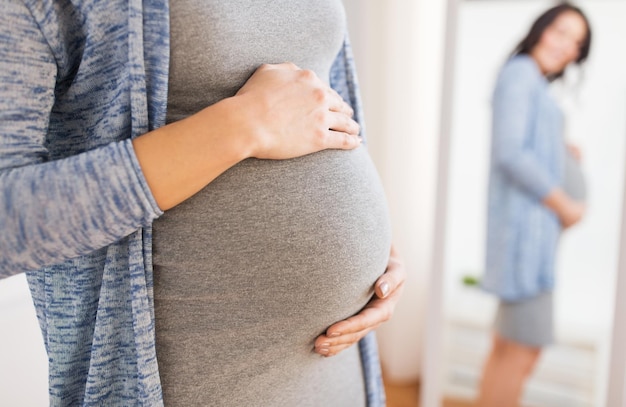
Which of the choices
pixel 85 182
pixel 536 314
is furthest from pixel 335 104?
pixel 536 314

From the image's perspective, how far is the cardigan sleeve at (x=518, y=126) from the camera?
1417mm

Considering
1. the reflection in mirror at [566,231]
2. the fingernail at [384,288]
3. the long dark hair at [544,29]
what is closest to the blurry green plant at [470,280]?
the reflection in mirror at [566,231]

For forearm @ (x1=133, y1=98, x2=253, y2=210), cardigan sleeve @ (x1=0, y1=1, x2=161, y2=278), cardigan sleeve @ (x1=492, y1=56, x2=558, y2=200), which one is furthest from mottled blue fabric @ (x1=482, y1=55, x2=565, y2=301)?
cardigan sleeve @ (x1=0, y1=1, x2=161, y2=278)

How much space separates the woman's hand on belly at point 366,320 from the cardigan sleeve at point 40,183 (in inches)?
12.1

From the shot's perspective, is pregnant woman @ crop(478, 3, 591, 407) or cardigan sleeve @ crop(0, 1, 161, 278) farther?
pregnant woman @ crop(478, 3, 591, 407)

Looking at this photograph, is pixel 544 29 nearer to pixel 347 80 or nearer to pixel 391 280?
pixel 347 80

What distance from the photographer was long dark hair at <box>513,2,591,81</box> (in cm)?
133

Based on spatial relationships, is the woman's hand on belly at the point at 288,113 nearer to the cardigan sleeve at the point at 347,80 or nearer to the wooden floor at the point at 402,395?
the cardigan sleeve at the point at 347,80

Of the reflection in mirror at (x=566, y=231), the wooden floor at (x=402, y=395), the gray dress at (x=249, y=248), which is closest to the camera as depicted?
the gray dress at (x=249, y=248)

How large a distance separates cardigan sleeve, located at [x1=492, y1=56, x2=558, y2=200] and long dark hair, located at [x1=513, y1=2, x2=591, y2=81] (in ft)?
0.10

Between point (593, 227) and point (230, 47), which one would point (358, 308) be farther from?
point (593, 227)

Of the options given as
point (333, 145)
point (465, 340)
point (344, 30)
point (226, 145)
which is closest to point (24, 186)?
point (226, 145)

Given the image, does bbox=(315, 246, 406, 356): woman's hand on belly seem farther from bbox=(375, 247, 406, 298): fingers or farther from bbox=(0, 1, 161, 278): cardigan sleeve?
bbox=(0, 1, 161, 278): cardigan sleeve

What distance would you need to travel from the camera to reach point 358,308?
0.75 metres
